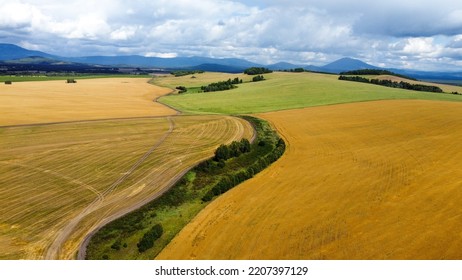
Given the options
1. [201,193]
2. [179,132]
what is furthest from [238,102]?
[201,193]

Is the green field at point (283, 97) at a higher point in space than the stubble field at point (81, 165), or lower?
higher

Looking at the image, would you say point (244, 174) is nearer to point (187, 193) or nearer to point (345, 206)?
point (187, 193)

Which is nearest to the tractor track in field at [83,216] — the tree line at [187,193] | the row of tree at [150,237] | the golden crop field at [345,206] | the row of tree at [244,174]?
the tree line at [187,193]

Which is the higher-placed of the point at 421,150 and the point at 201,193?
the point at 421,150

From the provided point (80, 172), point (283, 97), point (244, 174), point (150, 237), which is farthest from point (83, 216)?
point (283, 97)

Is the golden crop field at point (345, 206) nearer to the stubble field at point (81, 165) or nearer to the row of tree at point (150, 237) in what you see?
the row of tree at point (150, 237)
